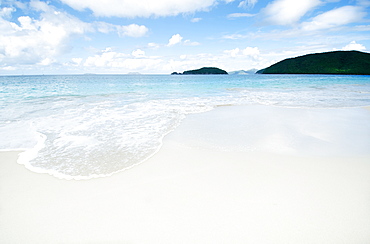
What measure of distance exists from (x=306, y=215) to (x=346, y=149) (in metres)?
3.86

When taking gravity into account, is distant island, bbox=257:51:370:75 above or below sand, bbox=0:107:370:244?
above

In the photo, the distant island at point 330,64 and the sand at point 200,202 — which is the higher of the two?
the distant island at point 330,64

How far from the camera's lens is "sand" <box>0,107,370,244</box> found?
8.55ft

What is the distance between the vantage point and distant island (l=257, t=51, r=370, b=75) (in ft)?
390

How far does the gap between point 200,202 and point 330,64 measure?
6780 inches

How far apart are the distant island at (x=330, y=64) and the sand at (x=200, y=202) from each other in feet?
487

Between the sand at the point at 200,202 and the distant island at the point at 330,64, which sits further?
the distant island at the point at 330,64

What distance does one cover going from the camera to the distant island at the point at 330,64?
119 m

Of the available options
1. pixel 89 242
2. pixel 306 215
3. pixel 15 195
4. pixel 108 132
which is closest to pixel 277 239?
pixel 306 215

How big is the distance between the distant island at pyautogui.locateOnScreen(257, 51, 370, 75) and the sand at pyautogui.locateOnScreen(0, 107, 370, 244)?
148445mm

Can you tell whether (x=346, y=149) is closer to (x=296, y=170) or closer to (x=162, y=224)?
(x=296, y=170)

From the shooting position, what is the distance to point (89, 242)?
2.53m

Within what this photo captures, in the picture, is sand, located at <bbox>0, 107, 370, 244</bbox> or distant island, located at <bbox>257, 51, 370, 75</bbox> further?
distant island, located at <bbox>257, 51, 370, 75</bbox>

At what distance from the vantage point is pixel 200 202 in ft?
10.5
